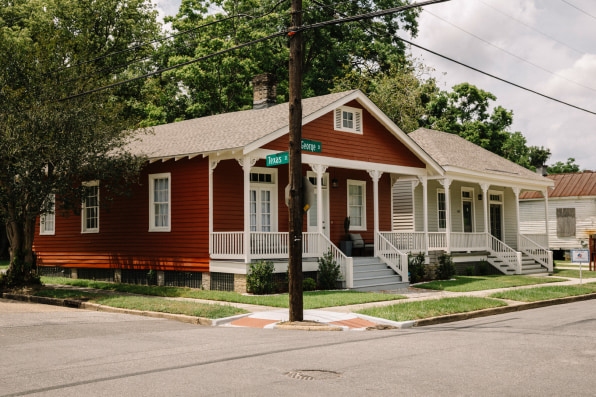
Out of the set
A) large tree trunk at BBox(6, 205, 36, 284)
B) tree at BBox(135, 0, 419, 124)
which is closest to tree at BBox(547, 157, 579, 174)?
tree at BBox(135, 0, 419, 124)

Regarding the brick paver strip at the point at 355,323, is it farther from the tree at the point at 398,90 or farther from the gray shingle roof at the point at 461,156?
the tree at the point at 398,90

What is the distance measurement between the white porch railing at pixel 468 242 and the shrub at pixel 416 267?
2757 mm

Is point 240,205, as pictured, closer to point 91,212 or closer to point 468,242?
point 91,212

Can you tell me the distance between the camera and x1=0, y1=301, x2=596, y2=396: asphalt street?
22.0 ft

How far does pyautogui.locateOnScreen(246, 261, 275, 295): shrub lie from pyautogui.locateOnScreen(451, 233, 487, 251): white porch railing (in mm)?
9641

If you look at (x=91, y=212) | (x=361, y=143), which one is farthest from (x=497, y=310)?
(x=91, y=212)

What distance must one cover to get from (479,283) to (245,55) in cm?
2306

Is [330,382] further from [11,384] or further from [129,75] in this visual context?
[129,75]

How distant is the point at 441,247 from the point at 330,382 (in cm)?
1826

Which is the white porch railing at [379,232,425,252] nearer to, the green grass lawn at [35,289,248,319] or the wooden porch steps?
the wooden porch steps

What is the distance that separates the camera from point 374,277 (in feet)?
66.6

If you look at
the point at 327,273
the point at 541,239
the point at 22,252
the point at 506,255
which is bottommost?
the point at 327,273

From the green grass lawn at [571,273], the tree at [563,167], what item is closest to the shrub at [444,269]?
the green grass lawn at [571,273]

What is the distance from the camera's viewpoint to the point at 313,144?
13984 millimetres
